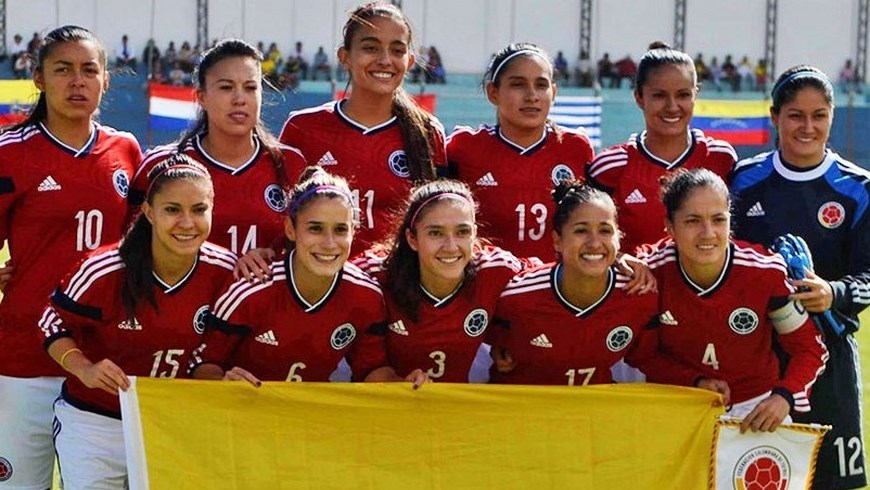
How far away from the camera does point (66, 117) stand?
4691 mm

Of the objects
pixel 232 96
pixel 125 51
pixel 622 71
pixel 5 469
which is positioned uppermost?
pixel 125 51

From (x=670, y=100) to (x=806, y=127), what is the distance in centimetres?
60

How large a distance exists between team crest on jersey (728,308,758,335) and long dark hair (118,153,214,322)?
6.54 ft

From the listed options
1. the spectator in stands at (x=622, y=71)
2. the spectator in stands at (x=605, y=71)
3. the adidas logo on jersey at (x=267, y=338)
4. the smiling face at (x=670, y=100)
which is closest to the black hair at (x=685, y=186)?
the smiling face at (x=670, y=100)

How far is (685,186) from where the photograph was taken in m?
4.49

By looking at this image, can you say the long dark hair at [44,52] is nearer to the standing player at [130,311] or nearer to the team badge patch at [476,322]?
the standing player at [130,311]

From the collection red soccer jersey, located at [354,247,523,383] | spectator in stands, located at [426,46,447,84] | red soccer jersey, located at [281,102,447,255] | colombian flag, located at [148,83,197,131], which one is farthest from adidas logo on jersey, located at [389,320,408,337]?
spectator in stands, located at [426,46,447,84]

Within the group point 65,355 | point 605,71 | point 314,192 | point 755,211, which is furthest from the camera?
point 605,71

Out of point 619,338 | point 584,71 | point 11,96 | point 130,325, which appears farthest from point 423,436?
point 584,71

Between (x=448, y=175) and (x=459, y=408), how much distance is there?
4.26ft

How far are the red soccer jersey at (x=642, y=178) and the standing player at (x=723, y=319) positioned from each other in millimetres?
419

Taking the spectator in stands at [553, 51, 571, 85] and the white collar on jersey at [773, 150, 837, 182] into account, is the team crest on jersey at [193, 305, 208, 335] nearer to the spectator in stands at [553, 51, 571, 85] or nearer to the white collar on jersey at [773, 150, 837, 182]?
the white collar on jersey at [773, 150, 837, 182]

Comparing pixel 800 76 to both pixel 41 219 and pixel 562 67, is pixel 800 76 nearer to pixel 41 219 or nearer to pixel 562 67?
pixel 41 219

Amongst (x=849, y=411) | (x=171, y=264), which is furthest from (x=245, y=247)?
(x=849, y=411)
